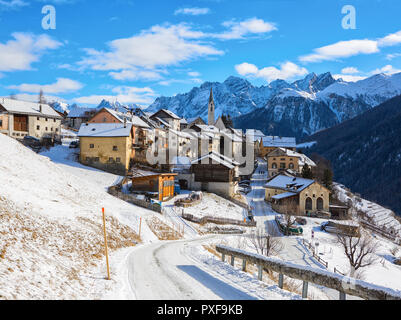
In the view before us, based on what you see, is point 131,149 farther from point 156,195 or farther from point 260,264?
point 260,264

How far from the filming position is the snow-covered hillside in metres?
9.73

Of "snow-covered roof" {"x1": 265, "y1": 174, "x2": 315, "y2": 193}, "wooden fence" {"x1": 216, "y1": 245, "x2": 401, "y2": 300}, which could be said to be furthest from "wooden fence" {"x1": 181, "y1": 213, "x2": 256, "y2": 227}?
"wooden fence" {"x1": 216, "y1": 245, "x2": 401, "y2": 300}

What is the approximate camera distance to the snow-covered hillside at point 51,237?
9727 mm

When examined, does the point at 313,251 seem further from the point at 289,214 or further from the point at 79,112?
the point at 79,112

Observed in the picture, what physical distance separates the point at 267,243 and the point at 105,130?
1663 inches

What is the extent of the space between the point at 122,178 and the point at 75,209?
30.6 metres

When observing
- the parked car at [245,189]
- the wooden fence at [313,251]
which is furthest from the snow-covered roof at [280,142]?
the wooden fence at [313,251]

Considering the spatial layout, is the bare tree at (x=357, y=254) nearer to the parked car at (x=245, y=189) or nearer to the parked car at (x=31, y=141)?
the parked car at (x=245, y=189)

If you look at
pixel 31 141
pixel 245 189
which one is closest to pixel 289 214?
pixel 245 189

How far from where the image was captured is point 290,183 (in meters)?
66.1

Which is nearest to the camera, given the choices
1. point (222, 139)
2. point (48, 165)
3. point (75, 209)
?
point (75, 209)

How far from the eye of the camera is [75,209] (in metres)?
23.4

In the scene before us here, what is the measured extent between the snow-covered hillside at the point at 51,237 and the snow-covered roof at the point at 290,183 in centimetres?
4345
